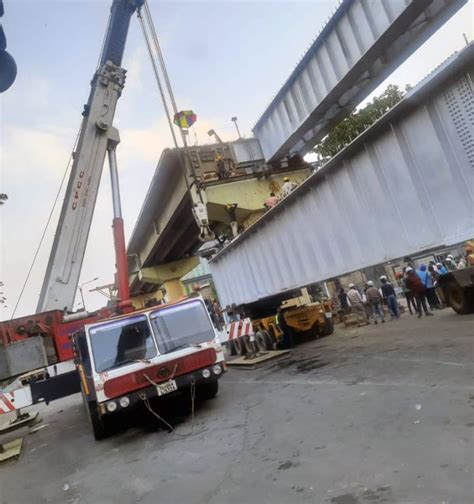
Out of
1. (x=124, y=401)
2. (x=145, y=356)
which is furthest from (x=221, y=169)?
(x=124, y=401)

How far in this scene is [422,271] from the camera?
12.8 metres

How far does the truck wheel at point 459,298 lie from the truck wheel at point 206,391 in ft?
23.0

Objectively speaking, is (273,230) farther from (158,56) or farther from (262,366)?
(158,56)

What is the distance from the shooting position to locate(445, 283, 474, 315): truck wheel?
33.8 ft

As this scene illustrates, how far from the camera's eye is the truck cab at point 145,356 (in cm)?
615

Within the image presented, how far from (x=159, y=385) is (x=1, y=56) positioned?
5.24 metres

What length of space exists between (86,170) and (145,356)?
5.50m

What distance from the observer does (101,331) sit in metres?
6.64

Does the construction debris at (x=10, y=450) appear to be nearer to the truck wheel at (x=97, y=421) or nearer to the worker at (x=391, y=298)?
the truck wheel at (x=97, y=421)

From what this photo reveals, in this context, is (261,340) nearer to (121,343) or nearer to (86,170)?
(121,343)

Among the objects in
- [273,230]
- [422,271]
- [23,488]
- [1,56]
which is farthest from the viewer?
[422,271]

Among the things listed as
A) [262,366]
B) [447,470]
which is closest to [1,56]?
[447,470]

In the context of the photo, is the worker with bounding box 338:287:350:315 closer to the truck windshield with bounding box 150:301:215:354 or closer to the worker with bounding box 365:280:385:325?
the worker with bounding box 365:280:385:325

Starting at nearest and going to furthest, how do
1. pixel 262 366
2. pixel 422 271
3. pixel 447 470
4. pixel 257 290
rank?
pixel 447 470, pixel 262 366, pixel 257 290, pixel 422 271
